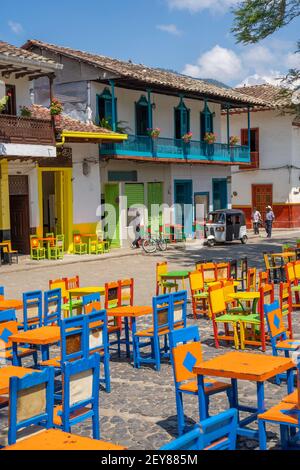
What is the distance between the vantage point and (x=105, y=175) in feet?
93.9

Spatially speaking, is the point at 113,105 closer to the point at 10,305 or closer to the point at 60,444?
the point at 10,305

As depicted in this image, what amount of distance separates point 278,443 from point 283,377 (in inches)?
79.2

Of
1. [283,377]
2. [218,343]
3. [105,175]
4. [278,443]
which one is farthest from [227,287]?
[105,175]

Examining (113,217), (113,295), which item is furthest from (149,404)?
(113,217)

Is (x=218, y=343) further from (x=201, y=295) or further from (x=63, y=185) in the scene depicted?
(x=63, y=185)

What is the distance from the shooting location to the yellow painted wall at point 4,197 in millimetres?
23172

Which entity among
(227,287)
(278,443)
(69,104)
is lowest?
(278,443)

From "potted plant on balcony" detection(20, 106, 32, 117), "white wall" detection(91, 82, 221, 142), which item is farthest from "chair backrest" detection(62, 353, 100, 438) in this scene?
"white wall" detection(91, 82, 221, 142)

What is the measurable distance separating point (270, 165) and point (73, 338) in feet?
111

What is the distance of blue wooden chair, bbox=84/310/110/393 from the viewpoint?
27.2 feet

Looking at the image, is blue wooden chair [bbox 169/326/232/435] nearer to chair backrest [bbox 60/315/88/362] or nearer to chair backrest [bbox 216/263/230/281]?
chair backrest [bbox 60/315/88/362]

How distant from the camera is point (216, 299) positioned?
33.8 feet

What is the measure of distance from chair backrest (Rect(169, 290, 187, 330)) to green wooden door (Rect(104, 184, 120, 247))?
18.6 meters

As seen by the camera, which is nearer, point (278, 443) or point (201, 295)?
point (278, 443)
